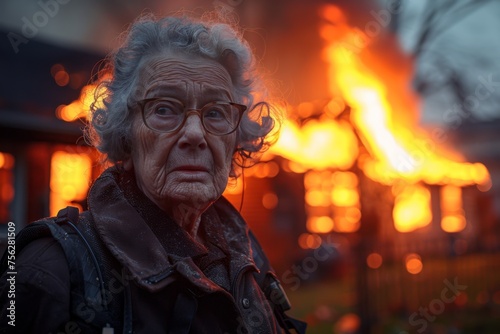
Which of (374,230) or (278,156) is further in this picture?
(278,156)

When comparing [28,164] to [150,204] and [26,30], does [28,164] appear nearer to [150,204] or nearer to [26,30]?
[26,30]

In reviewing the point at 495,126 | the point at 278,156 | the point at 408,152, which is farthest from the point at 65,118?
the point at 495,126

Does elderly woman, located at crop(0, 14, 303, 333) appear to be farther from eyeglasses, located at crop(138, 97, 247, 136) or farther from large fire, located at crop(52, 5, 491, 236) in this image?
large fire, located at crop(52, 5, 491, 236)

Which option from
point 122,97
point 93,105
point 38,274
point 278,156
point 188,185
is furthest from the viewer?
point 278,156

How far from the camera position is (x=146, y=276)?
1.81 meters

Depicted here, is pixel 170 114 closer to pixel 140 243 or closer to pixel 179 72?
pixel 179 72

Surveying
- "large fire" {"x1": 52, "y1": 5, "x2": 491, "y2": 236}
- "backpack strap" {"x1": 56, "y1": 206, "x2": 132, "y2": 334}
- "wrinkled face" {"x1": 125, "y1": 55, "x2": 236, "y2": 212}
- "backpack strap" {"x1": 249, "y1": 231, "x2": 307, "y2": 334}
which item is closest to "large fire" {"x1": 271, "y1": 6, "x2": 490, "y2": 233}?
"large fire" {"x1": 52, "y1": 5, "x2": 491, "y2": 236}

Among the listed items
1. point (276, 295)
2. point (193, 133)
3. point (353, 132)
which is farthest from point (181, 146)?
point (353, 132)

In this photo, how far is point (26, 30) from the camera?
986 centimetres

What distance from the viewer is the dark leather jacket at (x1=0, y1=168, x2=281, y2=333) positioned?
169 centimetres

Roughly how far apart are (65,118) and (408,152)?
9254mm

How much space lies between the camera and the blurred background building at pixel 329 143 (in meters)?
8.30

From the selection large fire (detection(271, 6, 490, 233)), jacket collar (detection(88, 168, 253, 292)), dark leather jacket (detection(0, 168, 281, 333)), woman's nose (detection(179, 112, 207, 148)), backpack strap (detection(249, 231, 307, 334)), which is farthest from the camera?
large fire (detection(271, 6, 490, 233))

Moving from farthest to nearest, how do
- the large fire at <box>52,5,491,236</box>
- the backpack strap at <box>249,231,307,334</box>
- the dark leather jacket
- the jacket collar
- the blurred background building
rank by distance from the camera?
the large fire at <box>52,5,491,236</box> < the blurred background building < the backpack strap at <box>249,231,307,334</box> < the jacket collar < the dark leather jacket
